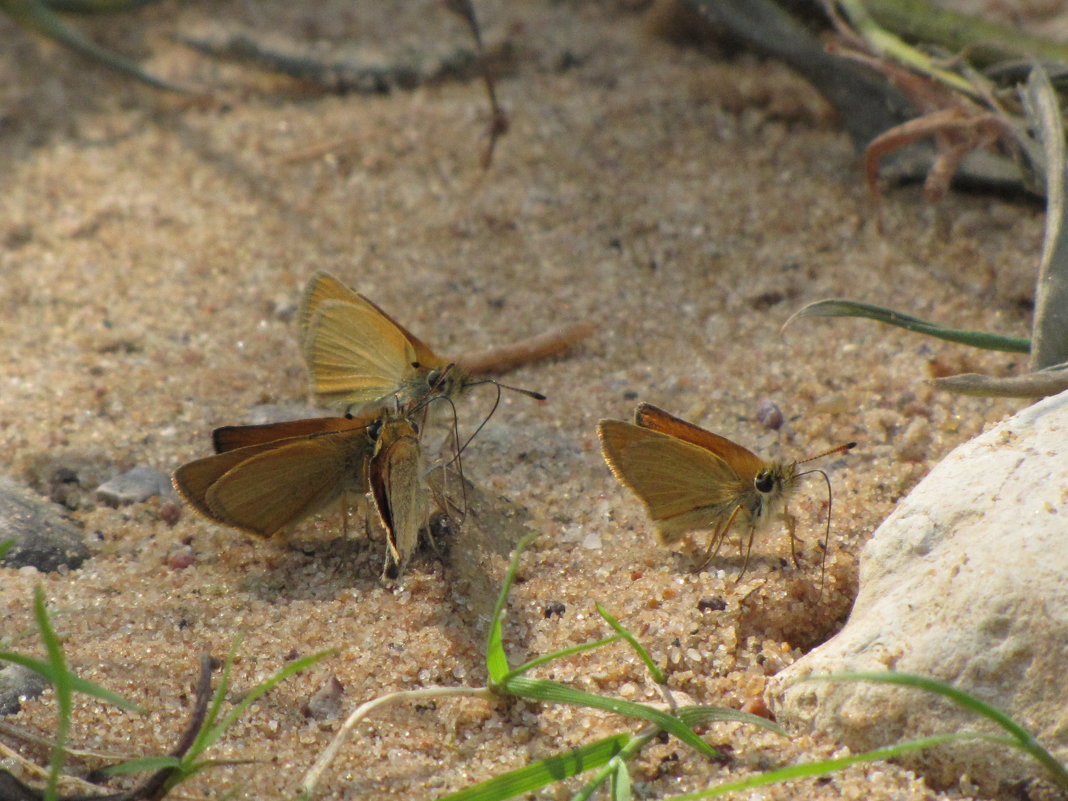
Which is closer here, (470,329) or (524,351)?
(524,351)

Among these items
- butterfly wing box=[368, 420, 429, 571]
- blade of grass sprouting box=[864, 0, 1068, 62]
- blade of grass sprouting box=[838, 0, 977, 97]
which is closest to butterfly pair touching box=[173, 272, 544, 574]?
butterfly wing box=[368, 420, 429, 571]

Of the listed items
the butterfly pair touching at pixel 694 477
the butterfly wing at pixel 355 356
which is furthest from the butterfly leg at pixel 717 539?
the butterfly wing at pixel 355 356

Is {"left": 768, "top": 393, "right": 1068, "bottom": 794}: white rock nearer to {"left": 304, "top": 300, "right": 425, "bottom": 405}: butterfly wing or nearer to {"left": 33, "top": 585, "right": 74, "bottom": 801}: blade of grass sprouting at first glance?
{"left": 33, "top": 585, "right": 74, "bottom": 801}: blade of grass sprouting

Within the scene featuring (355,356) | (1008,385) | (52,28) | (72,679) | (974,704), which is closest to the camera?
(974,704)

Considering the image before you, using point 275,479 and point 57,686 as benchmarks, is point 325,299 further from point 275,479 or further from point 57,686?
point 57,686

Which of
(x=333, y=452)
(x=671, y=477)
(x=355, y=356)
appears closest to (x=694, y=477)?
(x=671, y=477)

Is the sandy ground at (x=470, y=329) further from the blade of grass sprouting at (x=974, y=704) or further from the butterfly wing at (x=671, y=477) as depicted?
the blade of grass sprouting at (x=974, y=704)
